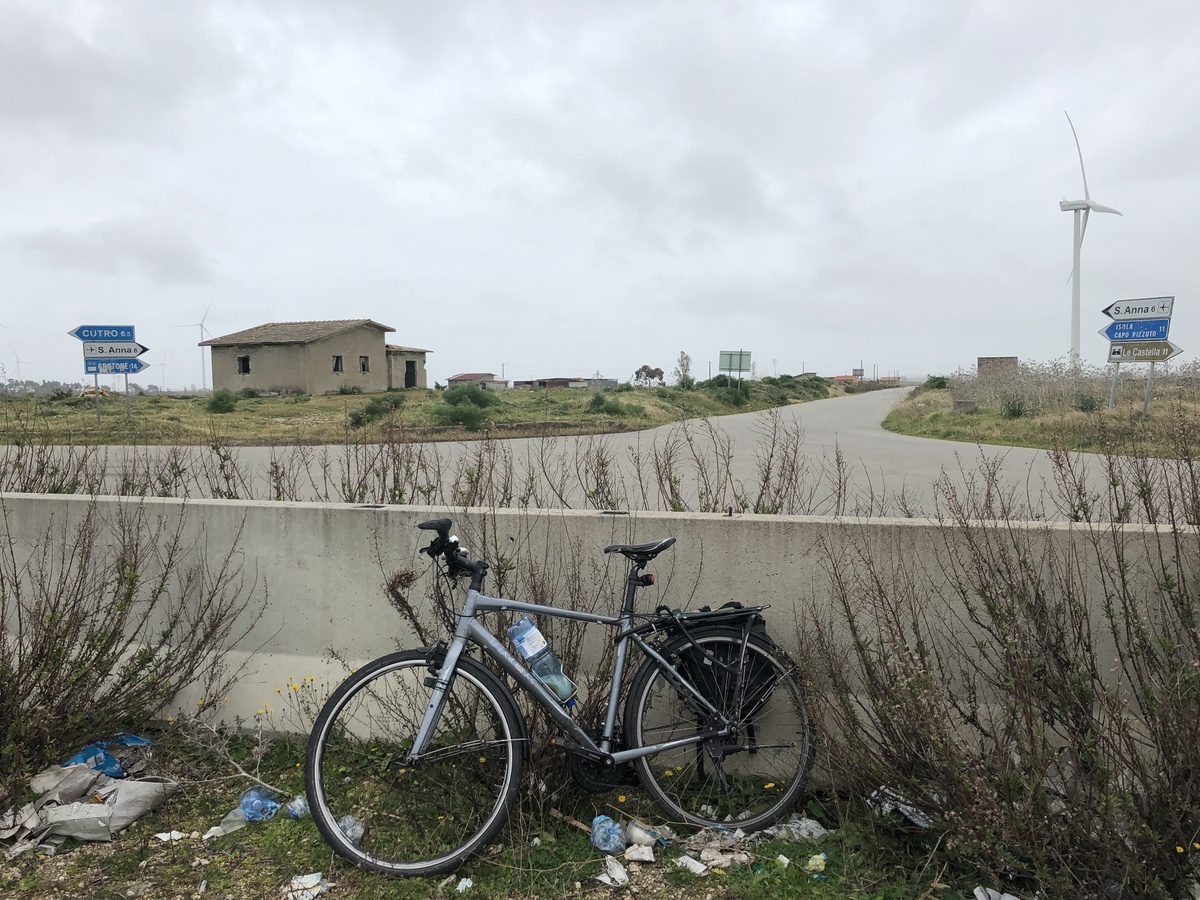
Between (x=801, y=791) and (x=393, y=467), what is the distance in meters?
3.70

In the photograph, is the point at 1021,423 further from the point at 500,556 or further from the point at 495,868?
the point at 495,868

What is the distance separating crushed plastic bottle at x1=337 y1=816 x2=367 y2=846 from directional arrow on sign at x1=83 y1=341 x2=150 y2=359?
31.1 metres

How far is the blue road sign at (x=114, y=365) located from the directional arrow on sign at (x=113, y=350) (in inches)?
5.8

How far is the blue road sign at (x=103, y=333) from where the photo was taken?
97.8 ft

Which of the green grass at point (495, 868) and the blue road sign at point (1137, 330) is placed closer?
the green grass at point (495, 868)

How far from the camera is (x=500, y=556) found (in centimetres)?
435

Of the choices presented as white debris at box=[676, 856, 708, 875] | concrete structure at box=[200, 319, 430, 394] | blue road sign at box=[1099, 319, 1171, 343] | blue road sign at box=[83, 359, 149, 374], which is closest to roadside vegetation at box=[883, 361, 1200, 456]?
blue road sign at box=[1099, 319, 1171, 343]

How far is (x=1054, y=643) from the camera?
365cm

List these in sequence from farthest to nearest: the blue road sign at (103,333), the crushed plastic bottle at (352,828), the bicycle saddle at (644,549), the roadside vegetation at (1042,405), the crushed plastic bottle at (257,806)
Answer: the blue road sign at (103,333) < the roadside vegetation at (1042,405) < the crushed plastic bottle at (257,806) < the bicycle saddle at (644,549) < the crushed plastic bottle at (352,828)

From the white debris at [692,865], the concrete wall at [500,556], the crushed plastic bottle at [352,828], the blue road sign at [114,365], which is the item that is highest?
the blue road sign at [114,365]

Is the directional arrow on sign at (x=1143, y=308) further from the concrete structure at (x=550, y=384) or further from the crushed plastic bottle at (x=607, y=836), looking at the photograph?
the concrete structure at (x=550, y=384)

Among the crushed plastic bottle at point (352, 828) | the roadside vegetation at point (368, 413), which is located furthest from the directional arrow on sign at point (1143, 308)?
the crushed plastic bottle at point (352, 828)

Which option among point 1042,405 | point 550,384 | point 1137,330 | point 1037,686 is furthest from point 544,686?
point 550,384

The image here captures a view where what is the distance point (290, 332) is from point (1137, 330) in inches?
1913
